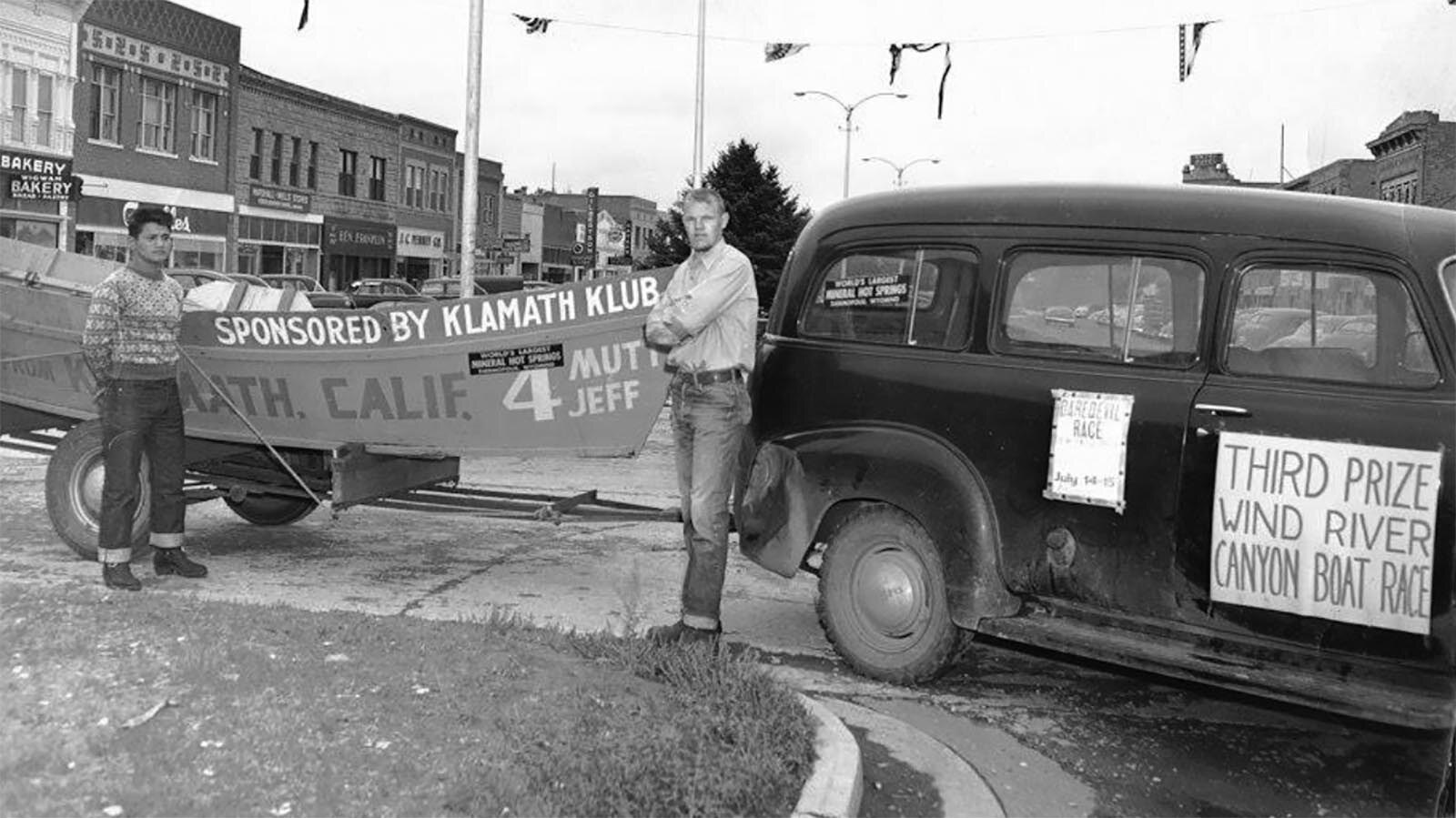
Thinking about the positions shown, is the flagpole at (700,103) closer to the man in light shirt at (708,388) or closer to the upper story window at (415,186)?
the man in light shirt at (708,388)

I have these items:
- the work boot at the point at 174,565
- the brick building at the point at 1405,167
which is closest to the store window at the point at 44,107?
the brick building at the point at 1405,167

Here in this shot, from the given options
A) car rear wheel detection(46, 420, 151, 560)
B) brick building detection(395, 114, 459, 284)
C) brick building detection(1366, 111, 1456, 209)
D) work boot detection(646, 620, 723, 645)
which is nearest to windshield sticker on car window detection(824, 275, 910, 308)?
work boot detection(646, 620, 723, 645)

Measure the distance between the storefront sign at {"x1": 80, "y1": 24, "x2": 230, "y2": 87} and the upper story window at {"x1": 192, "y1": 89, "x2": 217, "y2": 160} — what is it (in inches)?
23.0

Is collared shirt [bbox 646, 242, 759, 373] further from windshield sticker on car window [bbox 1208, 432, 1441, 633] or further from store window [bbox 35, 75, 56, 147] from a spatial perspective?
store window [bbox 35, 75, 56, 147]

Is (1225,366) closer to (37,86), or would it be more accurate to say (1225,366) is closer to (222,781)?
(222,781)

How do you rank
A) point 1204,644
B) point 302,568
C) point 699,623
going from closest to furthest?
point 1204,644 < point 699,623 < point 302,568

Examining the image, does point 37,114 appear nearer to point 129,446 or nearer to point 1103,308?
point 129,446

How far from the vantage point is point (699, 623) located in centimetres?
571

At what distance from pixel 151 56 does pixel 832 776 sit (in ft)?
126

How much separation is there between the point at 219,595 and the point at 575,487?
430 centimetres

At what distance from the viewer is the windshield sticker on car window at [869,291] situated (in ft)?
19.3

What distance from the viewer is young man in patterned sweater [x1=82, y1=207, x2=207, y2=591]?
6637 millimetres

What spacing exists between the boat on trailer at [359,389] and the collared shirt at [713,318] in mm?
757

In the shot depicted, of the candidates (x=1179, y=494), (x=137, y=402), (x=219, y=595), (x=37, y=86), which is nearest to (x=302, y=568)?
(x=219, y=595)
